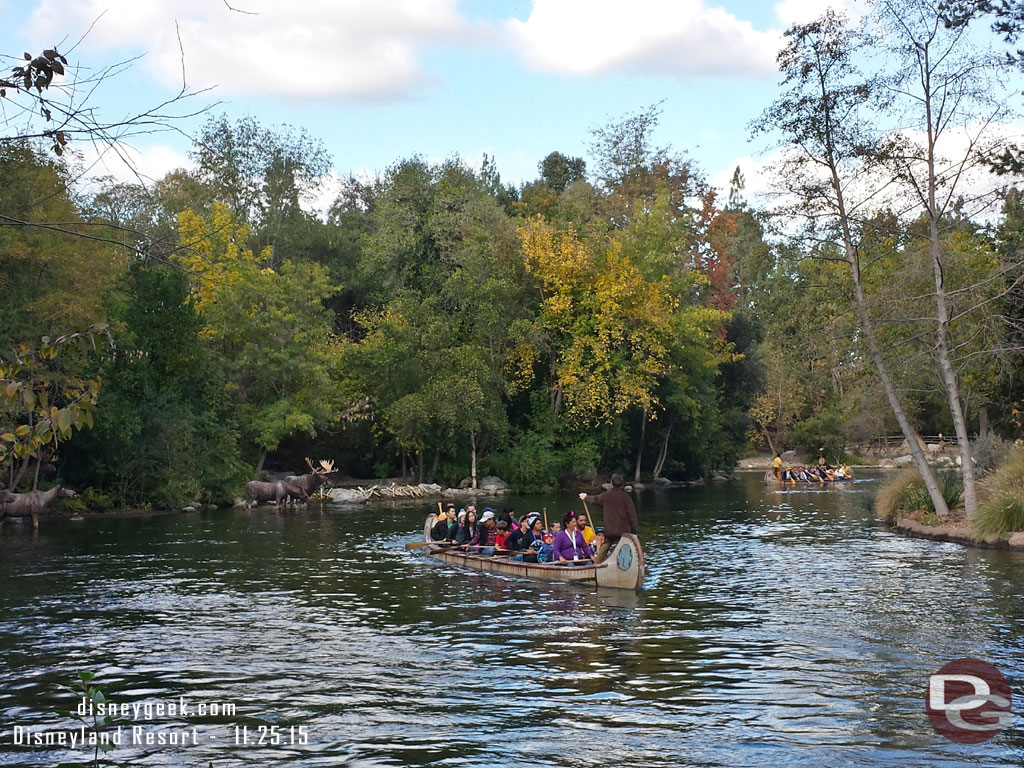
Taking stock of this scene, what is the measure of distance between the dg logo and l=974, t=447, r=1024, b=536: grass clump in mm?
12785

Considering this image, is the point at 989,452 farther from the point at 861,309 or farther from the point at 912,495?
the point at 861,309

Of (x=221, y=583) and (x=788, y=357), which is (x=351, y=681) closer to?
(x=221, y=583)

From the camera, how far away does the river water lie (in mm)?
9984

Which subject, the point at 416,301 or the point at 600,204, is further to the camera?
the point at 600,204

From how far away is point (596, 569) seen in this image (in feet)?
66.1

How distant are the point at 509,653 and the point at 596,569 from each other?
6.02m

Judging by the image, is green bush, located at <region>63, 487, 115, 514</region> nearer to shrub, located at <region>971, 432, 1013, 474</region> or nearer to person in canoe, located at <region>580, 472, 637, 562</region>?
person in canoe, located at <region>580, 472, 637, 562</region>

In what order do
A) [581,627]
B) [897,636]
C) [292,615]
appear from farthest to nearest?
[292,615], [581,627], [897,636]

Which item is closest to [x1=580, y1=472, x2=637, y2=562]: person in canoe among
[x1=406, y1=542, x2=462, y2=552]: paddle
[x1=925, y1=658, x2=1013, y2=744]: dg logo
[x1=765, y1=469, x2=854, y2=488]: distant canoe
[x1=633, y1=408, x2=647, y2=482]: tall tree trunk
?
[x1=406, y1=542, x2=462, y2=552]: paddle

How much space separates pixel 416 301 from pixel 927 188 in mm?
28271

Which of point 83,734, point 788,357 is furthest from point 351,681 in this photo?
point 788,357

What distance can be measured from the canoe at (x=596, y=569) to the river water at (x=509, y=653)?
1.21ft

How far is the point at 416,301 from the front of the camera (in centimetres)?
5075

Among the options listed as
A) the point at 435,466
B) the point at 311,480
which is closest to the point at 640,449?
the point at 435,466
